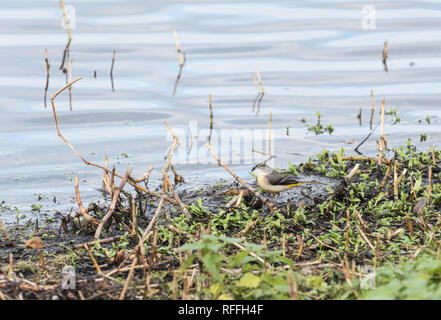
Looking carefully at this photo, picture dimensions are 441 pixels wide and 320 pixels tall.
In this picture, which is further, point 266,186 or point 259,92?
point 259,92

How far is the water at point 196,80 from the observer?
8711 mm

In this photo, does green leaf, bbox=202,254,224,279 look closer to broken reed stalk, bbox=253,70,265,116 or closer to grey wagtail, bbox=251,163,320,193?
grey wagtail, bbox=251,163,320,193

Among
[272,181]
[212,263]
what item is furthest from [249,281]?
[272,181]

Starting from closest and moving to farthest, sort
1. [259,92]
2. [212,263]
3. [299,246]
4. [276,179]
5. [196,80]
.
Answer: [212,263], [299,246], [276,179], [259,92], [196,80]

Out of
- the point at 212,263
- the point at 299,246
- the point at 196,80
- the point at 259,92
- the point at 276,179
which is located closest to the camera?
the point at 212,263

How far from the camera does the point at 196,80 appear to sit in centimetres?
1157

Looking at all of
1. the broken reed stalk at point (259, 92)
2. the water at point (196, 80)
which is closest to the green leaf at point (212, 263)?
the water at point (196, 80)

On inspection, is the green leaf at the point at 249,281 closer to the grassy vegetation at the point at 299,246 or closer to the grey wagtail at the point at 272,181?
the grassy vegetation at the point at 299,246

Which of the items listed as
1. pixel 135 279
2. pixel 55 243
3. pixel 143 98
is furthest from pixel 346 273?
pixel 143 98

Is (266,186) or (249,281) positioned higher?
(266,186)

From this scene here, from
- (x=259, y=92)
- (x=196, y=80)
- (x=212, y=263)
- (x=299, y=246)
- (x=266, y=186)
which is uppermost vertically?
(x=196, y=80)

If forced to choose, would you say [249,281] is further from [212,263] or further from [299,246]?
[299,246]
